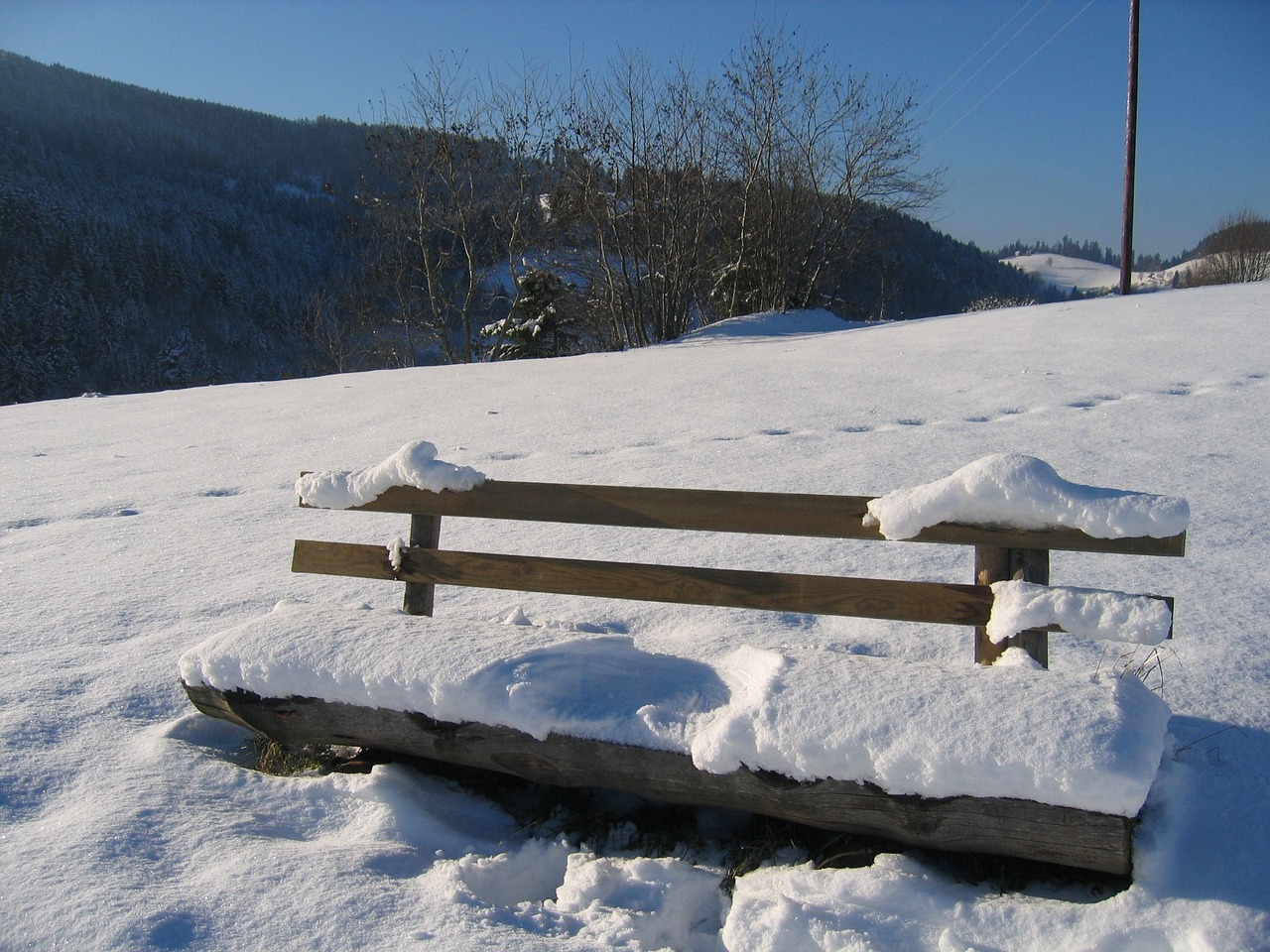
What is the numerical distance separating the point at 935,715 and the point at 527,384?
9.45m

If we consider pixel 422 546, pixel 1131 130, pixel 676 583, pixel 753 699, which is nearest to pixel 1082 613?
pixel 753 699

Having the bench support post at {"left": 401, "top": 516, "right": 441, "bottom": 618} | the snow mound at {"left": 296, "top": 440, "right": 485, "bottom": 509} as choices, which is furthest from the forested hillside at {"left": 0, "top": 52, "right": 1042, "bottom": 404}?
the bench support post at {"left": 401, "top": 516, "right": 441, "bottom": 618}

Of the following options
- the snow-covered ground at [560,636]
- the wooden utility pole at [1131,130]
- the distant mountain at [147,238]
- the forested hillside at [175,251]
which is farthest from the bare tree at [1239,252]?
the distant mountain at [147,238]

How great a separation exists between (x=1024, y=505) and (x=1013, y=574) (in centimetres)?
31

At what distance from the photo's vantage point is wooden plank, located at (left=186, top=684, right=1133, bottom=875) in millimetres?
2188

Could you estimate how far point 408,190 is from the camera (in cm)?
2681

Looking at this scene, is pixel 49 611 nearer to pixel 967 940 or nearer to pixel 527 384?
pixel 967 940

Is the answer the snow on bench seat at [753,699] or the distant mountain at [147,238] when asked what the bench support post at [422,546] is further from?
the distant mountain at [147,238]

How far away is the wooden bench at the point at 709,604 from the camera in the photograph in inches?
89.9

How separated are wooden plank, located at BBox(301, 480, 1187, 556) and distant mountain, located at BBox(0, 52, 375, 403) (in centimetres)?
6154

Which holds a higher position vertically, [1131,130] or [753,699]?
[1131,130]

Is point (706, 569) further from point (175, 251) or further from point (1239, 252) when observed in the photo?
point (175, 251)

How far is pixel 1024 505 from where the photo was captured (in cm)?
263

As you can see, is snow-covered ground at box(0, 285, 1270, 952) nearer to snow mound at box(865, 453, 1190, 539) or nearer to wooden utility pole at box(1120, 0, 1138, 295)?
snow mound at box(865, 453, 1190, 539)
